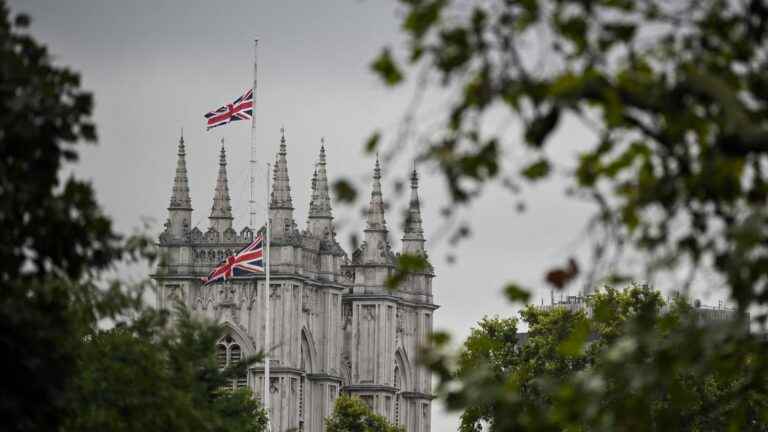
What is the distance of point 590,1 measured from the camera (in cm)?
2081

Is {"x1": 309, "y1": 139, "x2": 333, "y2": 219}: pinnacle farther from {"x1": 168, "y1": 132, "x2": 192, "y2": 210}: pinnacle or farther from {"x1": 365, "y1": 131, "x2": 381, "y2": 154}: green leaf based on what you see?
{"x1": 365, "y1": 131, "x2": 381, "y2": 154}: green leaf

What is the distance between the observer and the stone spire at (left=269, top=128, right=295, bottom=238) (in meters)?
132

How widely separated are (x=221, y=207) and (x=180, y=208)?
226 cm

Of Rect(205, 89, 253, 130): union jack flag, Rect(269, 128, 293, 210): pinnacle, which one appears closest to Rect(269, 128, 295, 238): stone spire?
Rect(269, 128, 293, 210): pinnacle

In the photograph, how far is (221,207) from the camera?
134 m

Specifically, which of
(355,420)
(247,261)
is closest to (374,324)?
(355,420)

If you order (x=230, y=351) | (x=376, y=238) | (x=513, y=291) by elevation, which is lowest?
(x=513, y=291)

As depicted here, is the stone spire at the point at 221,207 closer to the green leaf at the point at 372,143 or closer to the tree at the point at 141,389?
the tree at the point at 141,389

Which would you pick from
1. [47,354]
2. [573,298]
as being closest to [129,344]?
[47,354]

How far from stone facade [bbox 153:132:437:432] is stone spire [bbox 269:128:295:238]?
0.05 metres

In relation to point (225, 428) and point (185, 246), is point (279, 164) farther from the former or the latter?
point (225, 428)

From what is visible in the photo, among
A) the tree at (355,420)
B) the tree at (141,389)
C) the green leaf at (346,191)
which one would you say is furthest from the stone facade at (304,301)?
the green leaf at (346,191)

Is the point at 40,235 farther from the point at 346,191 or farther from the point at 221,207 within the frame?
the point at 221,207

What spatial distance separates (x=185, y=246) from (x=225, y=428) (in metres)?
93.4
